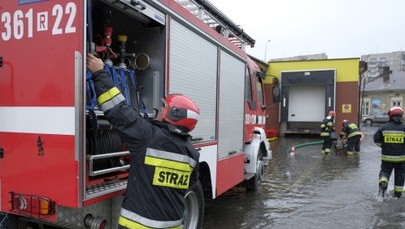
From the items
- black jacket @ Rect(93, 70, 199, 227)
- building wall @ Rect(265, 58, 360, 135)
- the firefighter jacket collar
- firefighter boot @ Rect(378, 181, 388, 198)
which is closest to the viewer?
black jacket @ Rect(93, 70, 199, 227)

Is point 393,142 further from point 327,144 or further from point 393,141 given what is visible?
point 327,144

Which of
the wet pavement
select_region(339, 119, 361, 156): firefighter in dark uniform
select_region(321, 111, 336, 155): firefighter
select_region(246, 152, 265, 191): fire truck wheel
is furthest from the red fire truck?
select_region(339, 119, 361, 156): firefighter in dark uniform

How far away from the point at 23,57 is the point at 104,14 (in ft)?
3.45

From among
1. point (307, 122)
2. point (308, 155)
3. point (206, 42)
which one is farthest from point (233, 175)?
point (307, 122)

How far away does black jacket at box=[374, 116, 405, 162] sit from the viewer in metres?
6.69

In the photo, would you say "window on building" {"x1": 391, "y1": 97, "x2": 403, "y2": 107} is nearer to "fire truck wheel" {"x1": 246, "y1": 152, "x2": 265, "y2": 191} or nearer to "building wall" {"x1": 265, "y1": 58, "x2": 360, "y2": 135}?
"building wall" {"x1": 265, "y1": 58, "x2": 360, "y2": 135}

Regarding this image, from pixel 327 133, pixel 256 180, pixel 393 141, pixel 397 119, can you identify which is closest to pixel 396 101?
pixel 327 133

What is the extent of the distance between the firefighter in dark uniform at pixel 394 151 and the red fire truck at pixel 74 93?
4.42m

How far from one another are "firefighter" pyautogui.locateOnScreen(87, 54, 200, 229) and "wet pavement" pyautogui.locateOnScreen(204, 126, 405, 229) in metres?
2.81

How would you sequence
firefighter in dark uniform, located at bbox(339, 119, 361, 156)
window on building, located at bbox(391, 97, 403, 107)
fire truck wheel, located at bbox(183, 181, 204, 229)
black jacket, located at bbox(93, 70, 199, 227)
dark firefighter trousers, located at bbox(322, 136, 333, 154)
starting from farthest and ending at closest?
window on building, located at bbox(391, 97, 403, 107)
dark firefighter trousers, located at bbox(322, 136, 333, 154)
firefighter in dark uniform, located at bbox(339, 119, 361, 156)
fire truck wheel, located at bbox(183, 181, 204, 229)
black jacket, located at bbox(93, 70, 199, 227)

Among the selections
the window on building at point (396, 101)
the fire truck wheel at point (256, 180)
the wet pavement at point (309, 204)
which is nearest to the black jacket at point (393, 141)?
the wet pavement at point (309, 204)

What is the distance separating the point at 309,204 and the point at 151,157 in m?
4.67

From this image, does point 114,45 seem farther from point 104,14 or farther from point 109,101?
point 109,101

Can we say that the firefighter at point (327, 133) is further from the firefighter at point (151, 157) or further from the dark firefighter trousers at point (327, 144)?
the firefighter at point (151, 157)
